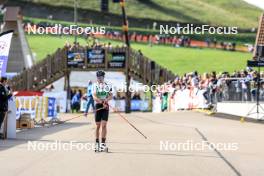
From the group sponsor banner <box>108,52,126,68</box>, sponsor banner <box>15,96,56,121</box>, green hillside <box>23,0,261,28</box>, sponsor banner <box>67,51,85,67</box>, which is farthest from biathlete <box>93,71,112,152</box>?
green hillside <box>23,0,261,28</box>

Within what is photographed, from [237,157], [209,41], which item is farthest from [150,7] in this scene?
[237,157]

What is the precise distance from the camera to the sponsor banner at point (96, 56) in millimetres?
44312

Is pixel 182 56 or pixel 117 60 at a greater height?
pixel 182 56

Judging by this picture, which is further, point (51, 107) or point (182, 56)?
point (182, 56)

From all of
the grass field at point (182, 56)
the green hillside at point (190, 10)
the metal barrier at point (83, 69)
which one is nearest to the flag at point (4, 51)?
the metal barrier at point (83, 69)

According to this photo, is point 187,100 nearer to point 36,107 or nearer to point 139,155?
point 36,107

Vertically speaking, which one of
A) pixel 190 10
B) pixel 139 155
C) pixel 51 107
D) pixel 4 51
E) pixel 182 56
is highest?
pixel 190 10

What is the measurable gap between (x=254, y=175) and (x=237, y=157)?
2769mm

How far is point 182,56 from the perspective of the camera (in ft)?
240

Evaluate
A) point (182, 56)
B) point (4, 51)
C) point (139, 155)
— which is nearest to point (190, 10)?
point (182, 56)

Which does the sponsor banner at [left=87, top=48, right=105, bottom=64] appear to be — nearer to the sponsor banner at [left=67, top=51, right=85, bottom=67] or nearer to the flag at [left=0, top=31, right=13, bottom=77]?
the sponsor banner at [left=67, top=51, right=85, bottom=67]

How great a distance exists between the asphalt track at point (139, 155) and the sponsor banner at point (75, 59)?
21.6 metres

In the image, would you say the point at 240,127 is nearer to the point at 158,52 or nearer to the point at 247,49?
the point at 158,52

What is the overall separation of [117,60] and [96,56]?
1366mm
